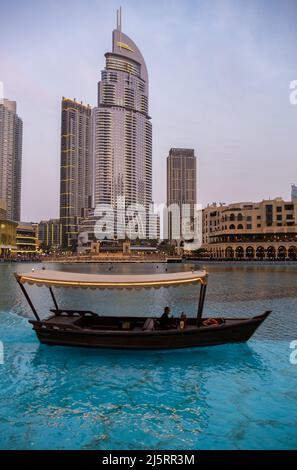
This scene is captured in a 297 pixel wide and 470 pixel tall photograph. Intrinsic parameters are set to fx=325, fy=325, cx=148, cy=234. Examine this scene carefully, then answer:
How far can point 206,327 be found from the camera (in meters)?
14.9

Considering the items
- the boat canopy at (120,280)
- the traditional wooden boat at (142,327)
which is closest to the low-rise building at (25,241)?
the boat canopy at (120,280)

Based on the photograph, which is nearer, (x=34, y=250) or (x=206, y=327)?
(x=206, y=327)

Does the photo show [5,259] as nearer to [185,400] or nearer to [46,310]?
[46,310]

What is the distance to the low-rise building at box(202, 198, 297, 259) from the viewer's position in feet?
409

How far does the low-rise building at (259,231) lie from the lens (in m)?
125

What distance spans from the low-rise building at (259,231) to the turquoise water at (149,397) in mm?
114446

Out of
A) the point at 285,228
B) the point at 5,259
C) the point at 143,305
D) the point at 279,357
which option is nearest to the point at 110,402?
the point at 279,357

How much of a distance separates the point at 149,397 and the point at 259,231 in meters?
124

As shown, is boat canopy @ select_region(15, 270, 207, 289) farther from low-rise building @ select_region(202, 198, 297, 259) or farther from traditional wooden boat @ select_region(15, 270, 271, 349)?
low-rise building @ select_region(202, 198, 297, 259)

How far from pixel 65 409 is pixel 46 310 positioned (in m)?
18.3

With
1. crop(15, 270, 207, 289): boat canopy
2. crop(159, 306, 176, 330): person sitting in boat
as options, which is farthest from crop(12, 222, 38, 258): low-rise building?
crop(159, 306, 176, 330): person sitting in boat

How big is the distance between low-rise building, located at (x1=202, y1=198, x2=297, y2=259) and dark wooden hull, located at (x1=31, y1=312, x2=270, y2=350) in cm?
11680

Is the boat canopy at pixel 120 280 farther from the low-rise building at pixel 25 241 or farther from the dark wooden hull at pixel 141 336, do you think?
the low-rise building at pixel 25 241

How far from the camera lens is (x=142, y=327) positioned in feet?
54.2
